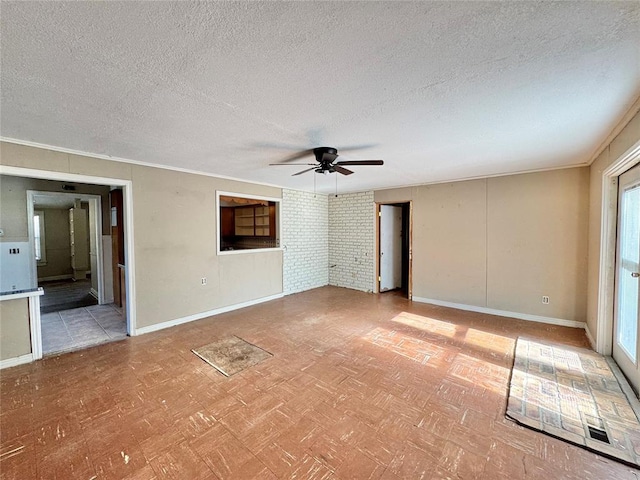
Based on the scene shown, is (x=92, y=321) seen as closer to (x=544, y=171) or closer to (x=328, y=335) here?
(x=328, y=335)

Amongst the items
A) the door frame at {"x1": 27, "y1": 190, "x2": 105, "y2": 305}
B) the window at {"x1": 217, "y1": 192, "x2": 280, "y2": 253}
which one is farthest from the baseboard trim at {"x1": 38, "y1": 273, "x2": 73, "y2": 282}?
the window at {"x1": 217, "y1": 192, "x2": 280, "y2": 253}

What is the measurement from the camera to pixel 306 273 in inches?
260

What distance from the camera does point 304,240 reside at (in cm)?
652

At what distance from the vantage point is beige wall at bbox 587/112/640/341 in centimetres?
264

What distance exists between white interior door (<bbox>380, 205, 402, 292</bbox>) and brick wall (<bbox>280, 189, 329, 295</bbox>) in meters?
1.56

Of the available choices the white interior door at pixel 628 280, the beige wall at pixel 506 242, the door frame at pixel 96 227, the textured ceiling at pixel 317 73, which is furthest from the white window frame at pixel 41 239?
the white interior door at pixel 628 280

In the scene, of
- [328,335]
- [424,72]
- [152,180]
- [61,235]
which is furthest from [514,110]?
[61,235]

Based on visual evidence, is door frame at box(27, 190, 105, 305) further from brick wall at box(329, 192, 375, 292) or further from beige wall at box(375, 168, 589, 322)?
beige wall at box(375, 168, 589, 322)

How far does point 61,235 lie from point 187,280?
6.62 meters

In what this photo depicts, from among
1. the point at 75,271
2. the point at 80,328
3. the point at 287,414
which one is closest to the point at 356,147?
the point at 287,414

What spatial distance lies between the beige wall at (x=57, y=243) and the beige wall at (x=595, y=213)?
11743 mm

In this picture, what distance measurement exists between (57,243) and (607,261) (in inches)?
473

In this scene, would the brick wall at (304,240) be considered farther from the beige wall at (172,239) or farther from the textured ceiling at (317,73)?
the textured ceiling at (317,73)

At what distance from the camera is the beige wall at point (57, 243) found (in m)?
7.56
